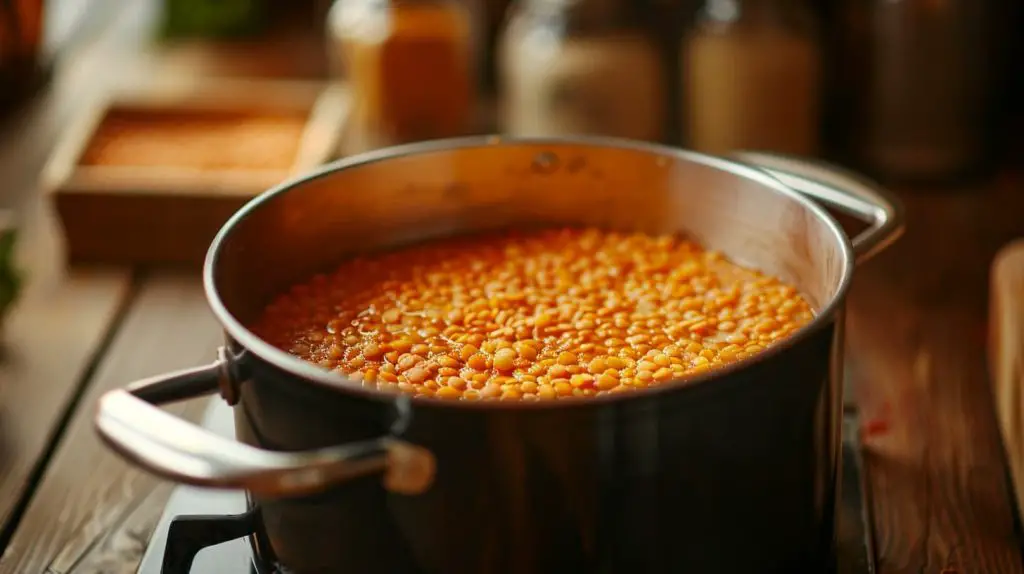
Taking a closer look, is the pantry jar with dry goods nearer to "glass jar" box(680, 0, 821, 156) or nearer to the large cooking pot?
"glass jar" box(680, 0, 821, 156)

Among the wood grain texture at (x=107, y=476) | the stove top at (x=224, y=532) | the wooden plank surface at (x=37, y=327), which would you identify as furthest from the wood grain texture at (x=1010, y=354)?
the wooden plank surface at (x=37, y=327)

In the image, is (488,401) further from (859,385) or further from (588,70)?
(588,70)

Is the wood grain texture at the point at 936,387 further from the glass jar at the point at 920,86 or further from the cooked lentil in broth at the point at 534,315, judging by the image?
the cooked lentil in broth at the point at 534,315

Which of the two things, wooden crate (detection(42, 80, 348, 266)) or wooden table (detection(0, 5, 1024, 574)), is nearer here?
wooden table (detection(0, 5, 1024, 574))

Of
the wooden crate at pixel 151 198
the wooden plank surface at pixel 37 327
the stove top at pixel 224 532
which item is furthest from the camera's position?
the wooden crate at pixel 151 198

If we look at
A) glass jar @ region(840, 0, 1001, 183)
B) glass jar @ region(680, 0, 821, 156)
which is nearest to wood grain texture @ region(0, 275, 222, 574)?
glass jar @ region(680, 0, 821, 156)

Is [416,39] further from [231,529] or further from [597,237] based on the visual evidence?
[231,529]

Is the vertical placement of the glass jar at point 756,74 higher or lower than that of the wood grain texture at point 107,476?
higher
